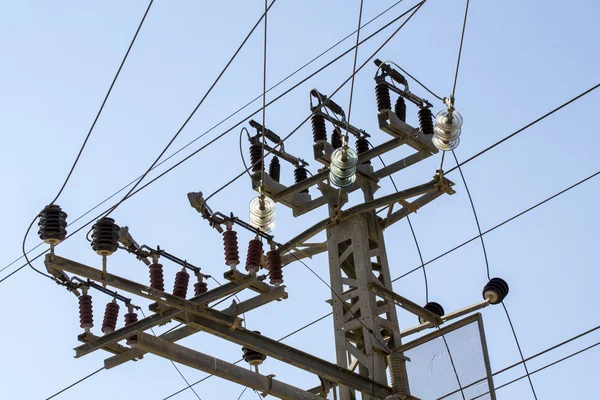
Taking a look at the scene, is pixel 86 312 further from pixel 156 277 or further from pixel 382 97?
pixel 382 97

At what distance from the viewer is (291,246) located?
1384 cm

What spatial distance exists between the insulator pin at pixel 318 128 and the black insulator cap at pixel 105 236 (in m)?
3.28

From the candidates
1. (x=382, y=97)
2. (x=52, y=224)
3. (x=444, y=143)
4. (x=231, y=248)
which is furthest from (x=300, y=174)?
(x=52, y=224)

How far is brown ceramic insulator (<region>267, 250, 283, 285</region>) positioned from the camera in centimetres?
1165

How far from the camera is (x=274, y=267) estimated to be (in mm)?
11766

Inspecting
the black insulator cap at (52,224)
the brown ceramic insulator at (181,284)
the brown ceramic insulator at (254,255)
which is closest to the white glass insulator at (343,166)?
the brown ceramic insulator at (254,255)

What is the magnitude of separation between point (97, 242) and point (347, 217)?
3114mm

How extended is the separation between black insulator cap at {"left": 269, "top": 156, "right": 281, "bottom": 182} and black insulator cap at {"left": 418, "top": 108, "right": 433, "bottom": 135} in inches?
62.4

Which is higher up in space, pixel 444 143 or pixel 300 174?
pixel 300 174

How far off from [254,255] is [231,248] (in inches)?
8.8

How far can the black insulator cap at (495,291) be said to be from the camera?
13.2m

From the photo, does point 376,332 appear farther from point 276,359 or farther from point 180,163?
point 180,163

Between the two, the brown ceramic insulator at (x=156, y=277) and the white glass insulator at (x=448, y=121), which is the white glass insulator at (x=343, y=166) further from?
the brown ceramic insulator at (x=156, y=277)

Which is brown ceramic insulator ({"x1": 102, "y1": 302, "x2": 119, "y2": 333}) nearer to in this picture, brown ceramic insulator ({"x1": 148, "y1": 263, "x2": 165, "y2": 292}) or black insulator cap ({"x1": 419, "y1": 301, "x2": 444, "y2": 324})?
brown ceramic insulator ({"x1": 148, "y1": 263, "x2": 165, "y2": 292})
